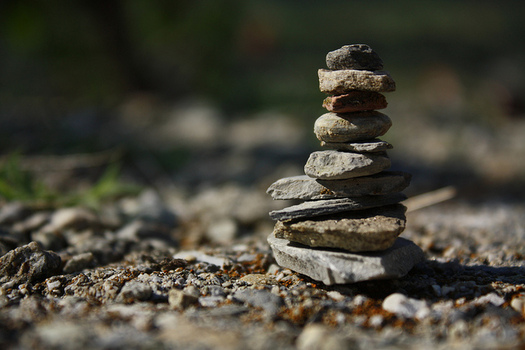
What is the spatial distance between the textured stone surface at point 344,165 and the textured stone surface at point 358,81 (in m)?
0.36

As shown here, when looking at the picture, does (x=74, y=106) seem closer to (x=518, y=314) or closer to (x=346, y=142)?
(x=346, y=142)

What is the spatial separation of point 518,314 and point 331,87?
57.6 inches

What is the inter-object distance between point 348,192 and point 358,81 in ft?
2.00

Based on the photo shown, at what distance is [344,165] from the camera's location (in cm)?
262

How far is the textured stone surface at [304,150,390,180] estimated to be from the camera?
260cm

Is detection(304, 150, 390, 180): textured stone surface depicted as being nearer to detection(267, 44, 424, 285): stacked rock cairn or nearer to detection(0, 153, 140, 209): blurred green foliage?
detection(267, 44, 424, 285): stacked rock cairn

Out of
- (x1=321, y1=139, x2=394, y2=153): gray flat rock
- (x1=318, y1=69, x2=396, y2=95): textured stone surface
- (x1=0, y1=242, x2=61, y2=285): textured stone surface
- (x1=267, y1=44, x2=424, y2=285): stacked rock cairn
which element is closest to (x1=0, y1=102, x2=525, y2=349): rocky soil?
(x1=0, y1=242, x2=61, y2=285): textured stone surface

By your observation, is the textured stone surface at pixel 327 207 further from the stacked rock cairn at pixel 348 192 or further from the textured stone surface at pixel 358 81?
the textured stone surface at pixel 358 81

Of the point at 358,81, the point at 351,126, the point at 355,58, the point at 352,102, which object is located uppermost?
the point at 355,58

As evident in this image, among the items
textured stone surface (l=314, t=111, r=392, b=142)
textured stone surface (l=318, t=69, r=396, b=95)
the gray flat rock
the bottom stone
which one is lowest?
the bottom stone

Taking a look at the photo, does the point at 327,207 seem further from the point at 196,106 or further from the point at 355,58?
the point at 196,106

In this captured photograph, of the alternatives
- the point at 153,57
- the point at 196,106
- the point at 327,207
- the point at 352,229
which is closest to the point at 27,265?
the point at 327,207

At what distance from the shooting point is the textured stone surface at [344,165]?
2600 mm

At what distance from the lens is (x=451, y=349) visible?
1883 mm
